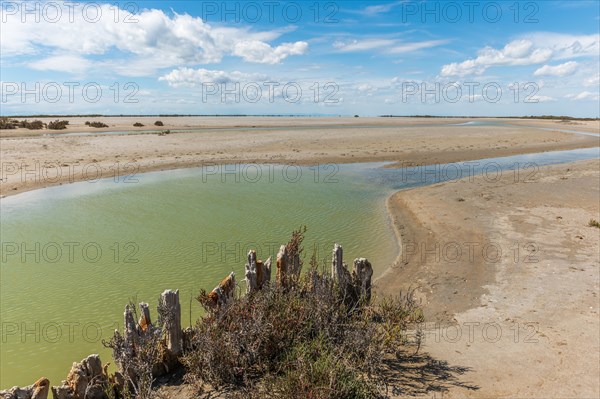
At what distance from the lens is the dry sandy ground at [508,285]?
5.95 meters

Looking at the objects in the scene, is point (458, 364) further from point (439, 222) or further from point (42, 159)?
point (42, 159)

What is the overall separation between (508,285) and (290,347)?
20.1ft

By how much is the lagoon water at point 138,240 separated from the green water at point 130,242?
0.10 ft

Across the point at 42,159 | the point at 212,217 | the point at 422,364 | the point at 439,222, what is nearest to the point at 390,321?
the point at 422,364

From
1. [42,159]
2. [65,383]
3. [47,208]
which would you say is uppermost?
[42,159]

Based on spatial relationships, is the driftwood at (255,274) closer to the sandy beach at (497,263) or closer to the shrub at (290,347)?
the shrub at (290,347)

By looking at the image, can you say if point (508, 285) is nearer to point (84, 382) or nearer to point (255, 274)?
point (255, 274)

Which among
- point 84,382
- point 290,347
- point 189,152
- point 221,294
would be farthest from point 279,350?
point 189,152

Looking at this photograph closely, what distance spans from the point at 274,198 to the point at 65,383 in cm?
1352

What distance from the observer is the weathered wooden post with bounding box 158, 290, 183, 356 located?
221 inches

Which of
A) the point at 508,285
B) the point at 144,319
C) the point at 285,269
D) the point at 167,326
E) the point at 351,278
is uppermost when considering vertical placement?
the point at 285,269

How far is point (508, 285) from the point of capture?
30.0 feet

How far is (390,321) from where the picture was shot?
6406mm

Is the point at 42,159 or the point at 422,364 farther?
the point at 42,159
